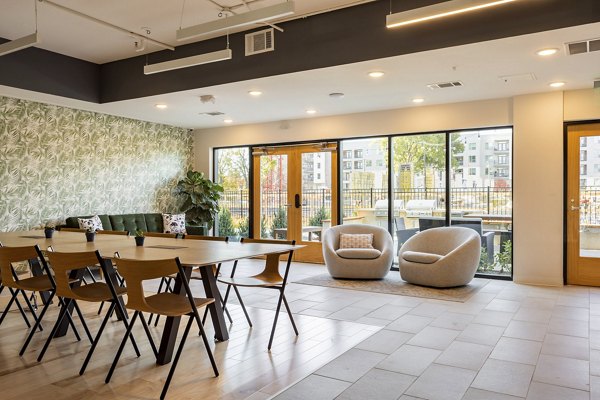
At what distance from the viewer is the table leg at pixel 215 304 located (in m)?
3.72

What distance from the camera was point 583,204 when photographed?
6254 mm

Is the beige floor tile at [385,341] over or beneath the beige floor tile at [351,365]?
beneath

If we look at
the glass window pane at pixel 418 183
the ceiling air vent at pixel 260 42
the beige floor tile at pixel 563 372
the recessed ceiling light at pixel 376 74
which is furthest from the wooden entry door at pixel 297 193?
the beige floor tile at pixel 563 372

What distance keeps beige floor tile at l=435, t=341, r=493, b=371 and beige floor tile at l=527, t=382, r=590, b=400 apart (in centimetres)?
42

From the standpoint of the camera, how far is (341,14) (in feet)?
16.1

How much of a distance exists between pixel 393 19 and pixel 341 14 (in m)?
Result: 1.25

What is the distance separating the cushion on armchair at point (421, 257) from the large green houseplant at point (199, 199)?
4.05 m

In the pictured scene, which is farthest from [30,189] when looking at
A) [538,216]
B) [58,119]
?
[538,216]

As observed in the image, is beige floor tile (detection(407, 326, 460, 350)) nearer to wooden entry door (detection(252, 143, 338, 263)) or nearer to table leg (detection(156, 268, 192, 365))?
table leg (detection(156, 268, 192, 365))

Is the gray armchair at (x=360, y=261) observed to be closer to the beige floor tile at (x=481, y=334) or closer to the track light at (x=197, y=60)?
the beige floor tile at (x=481, y=334)

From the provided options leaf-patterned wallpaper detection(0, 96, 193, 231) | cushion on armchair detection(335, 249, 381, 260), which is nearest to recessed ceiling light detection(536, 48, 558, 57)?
cushion on armchair detection(335, 249, 381, 260)

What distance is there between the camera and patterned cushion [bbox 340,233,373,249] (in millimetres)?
6898

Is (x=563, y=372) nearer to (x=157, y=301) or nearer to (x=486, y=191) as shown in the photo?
(x=157, y=301)

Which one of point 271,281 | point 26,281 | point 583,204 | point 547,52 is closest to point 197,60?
point 271,281
